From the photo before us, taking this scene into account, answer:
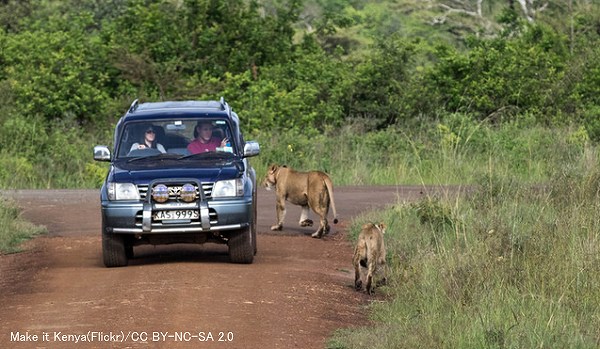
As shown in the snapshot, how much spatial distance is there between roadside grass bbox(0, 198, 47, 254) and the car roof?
248cm

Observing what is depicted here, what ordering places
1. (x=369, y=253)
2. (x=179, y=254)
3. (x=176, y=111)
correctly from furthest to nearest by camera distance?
(x=179, y=254), (x=176, y=111), (x=369, y=253)

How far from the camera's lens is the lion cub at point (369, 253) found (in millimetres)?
13078

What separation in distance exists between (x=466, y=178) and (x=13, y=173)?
952 centimetres

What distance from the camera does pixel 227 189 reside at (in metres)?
14.1

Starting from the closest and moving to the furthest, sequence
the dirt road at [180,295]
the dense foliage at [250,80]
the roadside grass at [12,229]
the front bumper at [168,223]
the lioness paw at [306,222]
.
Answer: the dirt road at [180,295]
the front bumper at [168,223]
the roadside grass at [12,229]
the lioness paw at [306,222]
the dense foliage at [250,80]

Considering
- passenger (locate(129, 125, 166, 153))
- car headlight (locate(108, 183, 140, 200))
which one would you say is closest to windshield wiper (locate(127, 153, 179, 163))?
passenger (locate(129, 125, 166, 153))

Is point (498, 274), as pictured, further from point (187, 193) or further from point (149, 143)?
point (149, 143)

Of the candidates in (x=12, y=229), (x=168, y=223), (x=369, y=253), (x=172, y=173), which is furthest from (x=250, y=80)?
(x=369, y=253)

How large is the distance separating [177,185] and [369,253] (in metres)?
2.15

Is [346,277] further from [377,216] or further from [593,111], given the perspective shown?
[593,111]

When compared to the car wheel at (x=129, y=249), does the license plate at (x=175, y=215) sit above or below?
above

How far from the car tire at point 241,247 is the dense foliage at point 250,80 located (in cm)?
1437

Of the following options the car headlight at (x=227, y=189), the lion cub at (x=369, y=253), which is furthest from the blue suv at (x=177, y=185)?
the lion cub at (x=369, y=253)

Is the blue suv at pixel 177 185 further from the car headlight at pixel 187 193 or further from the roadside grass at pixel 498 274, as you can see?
the roadside grass at pixel 498 274
